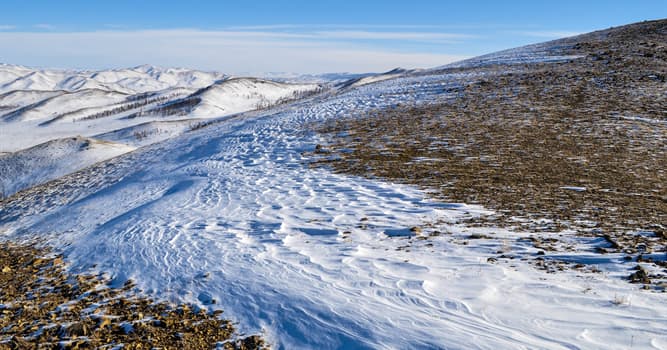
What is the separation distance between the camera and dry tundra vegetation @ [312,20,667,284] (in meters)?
7.90

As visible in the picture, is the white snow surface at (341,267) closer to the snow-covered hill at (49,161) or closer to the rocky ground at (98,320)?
the rocky ground at (98,320)

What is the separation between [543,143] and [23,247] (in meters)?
14.6

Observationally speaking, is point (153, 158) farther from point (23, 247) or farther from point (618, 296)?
point (618, 296)

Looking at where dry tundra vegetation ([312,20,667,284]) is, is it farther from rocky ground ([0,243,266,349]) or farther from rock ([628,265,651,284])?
rocky ground ([0,243,266,349])

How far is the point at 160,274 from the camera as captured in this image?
6930 mm

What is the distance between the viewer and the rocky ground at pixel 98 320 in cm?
502

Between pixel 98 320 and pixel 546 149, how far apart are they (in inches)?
483

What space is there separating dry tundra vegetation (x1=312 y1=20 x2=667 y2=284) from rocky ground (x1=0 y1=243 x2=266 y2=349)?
505cm

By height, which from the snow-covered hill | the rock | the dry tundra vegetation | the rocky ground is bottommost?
the snow-covered hill

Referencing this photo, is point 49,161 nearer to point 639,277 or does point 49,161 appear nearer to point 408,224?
point 408,224

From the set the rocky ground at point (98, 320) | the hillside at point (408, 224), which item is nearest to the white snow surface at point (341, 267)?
the hillside at point (408, 224)

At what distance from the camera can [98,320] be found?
5.63 metres

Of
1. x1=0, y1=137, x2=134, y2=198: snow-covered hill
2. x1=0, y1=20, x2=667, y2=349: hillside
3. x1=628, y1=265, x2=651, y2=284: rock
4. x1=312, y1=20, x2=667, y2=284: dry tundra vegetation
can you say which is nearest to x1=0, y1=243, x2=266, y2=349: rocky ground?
x1=0, y1=20, x2=667, y2=349: hillside

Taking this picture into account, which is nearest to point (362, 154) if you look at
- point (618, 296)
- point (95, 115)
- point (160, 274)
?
point (160, 274)
